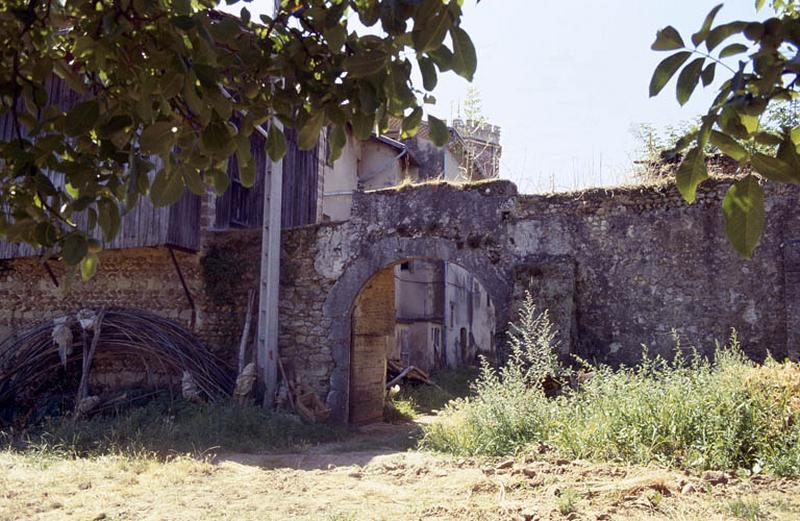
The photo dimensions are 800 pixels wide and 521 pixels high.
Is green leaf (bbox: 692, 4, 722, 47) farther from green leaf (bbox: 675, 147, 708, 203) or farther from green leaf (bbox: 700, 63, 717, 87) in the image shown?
green leaf (bbox: 675, 147, 708, 203)

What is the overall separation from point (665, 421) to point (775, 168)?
416 cm

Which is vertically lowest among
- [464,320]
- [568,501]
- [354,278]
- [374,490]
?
[374,490]

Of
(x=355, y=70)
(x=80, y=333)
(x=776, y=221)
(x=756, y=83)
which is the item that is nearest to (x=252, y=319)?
(x=80, y=333)

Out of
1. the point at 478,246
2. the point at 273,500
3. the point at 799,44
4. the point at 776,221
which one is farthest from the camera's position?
the point at 478,246

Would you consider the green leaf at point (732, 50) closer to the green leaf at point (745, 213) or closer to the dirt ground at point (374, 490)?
the green leaf at point (745, 213)

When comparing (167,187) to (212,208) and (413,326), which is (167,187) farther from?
(413,326)

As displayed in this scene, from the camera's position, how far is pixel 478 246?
8.95 meters

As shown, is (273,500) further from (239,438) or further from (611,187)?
(611,187)

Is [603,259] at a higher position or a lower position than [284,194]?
lower

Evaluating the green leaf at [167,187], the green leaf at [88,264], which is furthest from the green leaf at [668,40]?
the green leaf at [88,264]

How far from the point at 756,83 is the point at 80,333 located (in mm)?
10125

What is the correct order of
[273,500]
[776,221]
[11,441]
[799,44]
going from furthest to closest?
[11,441] < [776,221] < [273,500] < [799,44]

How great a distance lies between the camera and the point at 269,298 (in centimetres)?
973

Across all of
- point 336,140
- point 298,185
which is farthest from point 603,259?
point 298,185
